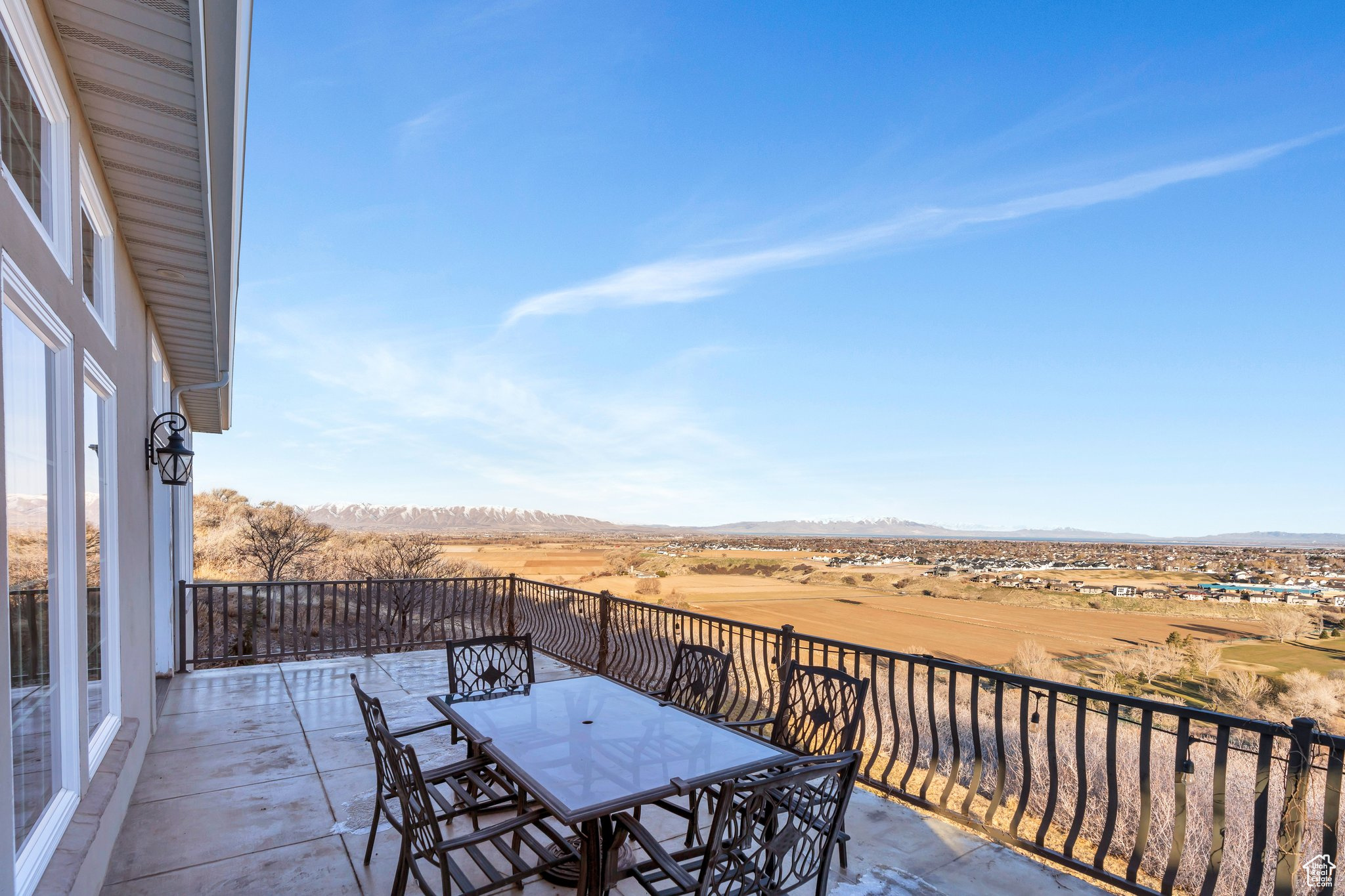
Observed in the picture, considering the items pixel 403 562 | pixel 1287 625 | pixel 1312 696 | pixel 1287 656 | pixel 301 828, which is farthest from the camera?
pixel 1287 625

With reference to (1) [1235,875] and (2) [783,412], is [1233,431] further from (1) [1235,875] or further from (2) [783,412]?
(1) [1235,875]

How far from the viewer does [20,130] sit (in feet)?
6.00

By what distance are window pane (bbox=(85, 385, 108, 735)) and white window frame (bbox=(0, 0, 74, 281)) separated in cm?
74

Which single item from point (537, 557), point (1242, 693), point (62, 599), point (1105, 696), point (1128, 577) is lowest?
point (1128, 577)

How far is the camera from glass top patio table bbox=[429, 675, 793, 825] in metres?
2.09

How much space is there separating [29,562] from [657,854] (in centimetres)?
206

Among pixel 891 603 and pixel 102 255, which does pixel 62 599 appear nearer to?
pixel 102 255

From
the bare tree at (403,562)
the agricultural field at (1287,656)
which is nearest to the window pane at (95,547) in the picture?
the bare tree at (403,562)

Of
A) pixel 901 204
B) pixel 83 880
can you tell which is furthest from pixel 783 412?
pixel 83 880

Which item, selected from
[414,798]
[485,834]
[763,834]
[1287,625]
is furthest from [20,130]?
[1287,625]

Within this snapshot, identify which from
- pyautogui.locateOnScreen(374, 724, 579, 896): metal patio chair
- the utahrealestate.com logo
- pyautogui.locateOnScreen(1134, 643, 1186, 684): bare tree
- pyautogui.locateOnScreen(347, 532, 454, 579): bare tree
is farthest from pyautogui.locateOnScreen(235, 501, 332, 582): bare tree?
pyautogui.locateOnScreen(1134, 643, 1186, 684): bare tree

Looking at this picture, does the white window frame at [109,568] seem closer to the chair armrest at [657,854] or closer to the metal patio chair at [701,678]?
the chair armrest at [657,854]

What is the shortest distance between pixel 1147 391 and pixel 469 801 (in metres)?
58.0

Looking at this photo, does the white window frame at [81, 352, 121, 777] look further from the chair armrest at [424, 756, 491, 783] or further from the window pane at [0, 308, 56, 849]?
the chair armrest at [424, 756, 491, 783]
